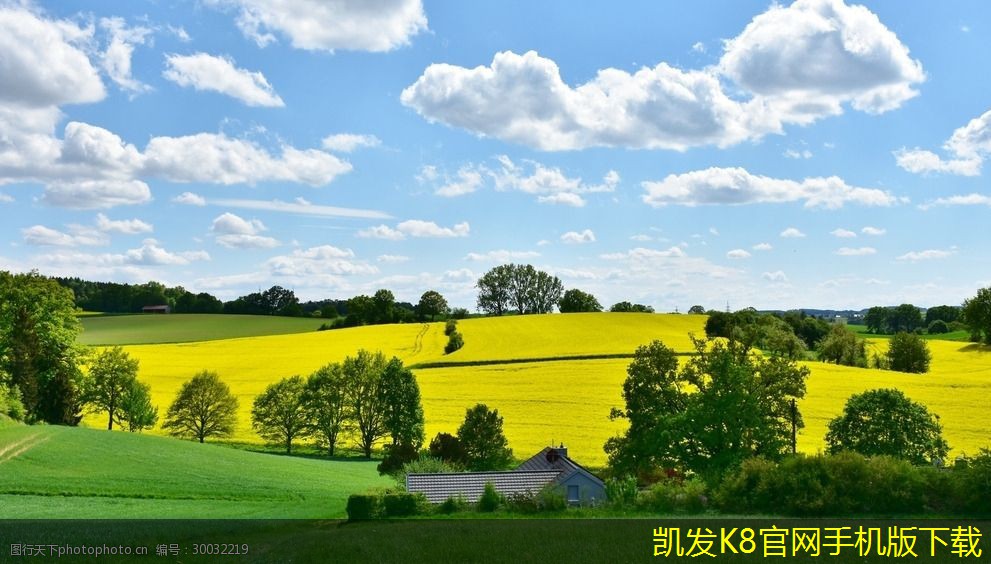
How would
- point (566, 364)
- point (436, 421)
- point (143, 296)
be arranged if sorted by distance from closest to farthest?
point (436, 421) → point (566, 364) → point (143, 296)

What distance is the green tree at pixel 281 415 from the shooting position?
59219 millimetres

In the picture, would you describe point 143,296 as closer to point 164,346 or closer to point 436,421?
point 164,346

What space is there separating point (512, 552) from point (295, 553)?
15.7 ft

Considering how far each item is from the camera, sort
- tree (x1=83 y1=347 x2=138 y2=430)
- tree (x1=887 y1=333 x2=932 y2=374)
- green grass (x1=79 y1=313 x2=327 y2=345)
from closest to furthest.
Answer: tree (x1=83 y1=347 x2=138 y2=430) < tree (x1=887 y1=333 x2=932 y2=374) < green grass (x1=79 y1=313 x2=327 y2=345)

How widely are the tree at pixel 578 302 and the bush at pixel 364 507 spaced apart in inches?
4774

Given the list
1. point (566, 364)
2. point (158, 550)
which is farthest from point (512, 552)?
point (566, 364)

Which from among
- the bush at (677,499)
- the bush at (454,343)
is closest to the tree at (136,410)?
the bush at (454,343)

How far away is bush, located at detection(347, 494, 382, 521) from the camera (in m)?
24.8

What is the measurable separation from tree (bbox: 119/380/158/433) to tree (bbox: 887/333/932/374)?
81.3m

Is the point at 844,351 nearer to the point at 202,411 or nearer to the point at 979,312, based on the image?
the point at 979,312

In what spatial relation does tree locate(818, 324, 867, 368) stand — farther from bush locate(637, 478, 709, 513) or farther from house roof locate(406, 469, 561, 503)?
bush locate(637, 478, 709, 513)

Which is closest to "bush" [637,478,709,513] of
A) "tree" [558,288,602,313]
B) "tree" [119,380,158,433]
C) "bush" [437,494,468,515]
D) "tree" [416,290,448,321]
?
"bush" [437,494,468,515]

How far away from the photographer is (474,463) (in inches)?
1591

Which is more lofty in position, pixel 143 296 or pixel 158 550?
pixel 143 296
